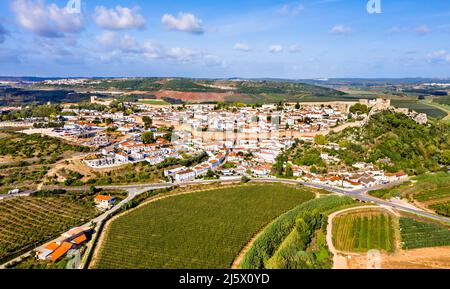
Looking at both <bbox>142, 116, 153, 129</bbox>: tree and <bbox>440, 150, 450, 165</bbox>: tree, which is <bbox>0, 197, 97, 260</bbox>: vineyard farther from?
<bbox>440, 150, 450, 165</bbox>: tree

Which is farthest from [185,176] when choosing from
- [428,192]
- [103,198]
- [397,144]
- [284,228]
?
[397,144]

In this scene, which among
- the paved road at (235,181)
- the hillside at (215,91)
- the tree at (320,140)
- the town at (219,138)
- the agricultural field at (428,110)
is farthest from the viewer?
the hillside at (215,91)

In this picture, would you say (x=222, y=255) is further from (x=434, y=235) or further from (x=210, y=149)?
(x=210, y=149)

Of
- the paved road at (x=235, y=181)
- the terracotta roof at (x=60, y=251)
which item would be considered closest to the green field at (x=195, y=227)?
the paved road at (x=235, y=181)

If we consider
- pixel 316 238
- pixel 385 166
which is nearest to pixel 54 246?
pixel 316 238

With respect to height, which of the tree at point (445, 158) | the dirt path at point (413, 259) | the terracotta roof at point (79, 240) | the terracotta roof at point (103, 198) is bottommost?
the dirt path at point (413, 259)

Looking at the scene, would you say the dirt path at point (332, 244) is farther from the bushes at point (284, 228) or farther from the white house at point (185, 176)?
the white house at point (185, 176)
